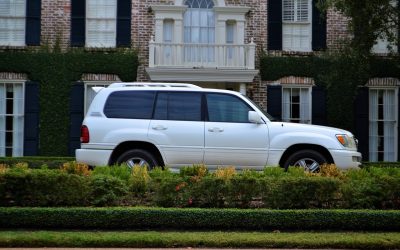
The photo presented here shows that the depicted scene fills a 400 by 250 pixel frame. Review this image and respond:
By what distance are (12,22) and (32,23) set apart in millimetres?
672

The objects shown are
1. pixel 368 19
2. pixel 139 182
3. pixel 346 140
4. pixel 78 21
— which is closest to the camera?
pixel 139 182

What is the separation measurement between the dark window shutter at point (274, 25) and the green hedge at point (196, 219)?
11448 millimetres

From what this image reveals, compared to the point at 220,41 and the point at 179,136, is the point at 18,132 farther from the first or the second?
the point at 179,136

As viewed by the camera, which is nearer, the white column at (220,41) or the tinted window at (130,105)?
the tinted window at (130,105)

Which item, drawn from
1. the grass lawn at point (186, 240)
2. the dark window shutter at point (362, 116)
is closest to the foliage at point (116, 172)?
the grass lawn at point (186, 240)

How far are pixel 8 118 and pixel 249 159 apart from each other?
35.0 feet

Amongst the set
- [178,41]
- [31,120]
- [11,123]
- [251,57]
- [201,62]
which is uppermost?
[178,41]

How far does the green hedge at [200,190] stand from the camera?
8.43 meters

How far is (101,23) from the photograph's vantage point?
18.7 metres

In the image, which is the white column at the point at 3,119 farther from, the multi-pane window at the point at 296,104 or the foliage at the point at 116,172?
the foliage at the point at 116,172

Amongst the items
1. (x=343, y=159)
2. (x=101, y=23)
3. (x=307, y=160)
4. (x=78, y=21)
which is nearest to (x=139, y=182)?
(x=307, y=160)

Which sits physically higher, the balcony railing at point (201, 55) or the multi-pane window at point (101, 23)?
the multi-pane window at point (101, 23)

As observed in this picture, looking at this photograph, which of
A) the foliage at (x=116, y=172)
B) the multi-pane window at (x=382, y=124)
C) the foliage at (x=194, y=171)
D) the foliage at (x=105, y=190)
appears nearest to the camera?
the foliage at (x=105, y=190)

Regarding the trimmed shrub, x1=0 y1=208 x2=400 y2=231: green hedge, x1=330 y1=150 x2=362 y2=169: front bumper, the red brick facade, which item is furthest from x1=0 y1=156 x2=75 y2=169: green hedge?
x1=330 y1=150 x2=362 y2=169: front bumper
